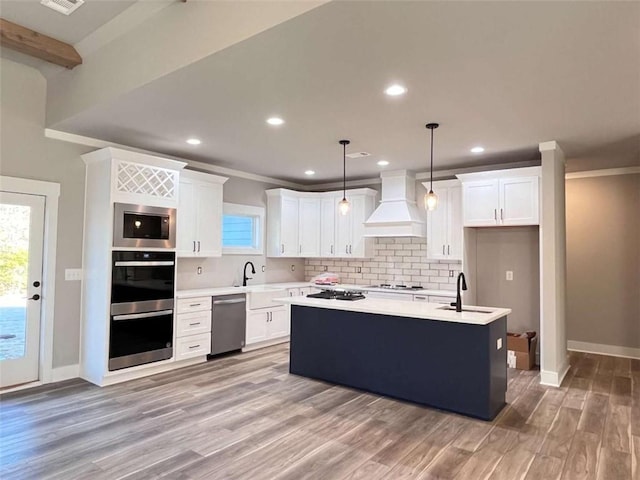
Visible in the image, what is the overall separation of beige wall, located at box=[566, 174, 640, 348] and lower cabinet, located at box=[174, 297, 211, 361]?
5.31 metres

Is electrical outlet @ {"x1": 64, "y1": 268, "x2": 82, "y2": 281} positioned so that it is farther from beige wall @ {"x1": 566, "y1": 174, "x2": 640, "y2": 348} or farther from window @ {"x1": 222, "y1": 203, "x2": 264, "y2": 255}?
beige wall @ {"x1": 566, "y1": 174, "x2": 640, "y2": 348}

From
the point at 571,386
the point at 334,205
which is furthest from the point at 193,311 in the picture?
the point at 571,386

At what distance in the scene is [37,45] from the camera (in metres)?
3.58

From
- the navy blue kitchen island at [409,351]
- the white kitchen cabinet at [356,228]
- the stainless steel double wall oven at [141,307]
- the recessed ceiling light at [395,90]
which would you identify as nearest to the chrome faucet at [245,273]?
the white kitchen cabinet at [356,228]

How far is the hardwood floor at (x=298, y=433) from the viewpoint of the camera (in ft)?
8.86

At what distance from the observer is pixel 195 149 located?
5.14m

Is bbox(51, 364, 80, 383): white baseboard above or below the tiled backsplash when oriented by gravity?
below

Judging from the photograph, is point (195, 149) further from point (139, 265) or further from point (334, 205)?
point (334, 205)

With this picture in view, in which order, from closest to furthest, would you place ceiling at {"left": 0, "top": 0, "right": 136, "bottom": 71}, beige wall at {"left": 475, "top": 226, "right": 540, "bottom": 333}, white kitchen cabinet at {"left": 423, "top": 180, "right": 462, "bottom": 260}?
ceiling at {"left": 0, "top": 0, "right": 136, "bottom": 71}
beige wall at {"left": 475, "top": 226, "right": 540, "bottom": 333}
white kitchen cabinet at {"left": 423, "top": 180, "right": 462, "bottom": 260}

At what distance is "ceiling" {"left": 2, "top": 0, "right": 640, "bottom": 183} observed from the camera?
221 centimetres

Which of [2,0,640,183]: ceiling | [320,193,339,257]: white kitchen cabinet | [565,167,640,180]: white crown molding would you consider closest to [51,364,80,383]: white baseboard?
[2,0,640,183]: ceiling

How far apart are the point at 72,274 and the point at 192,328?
1.46 meters

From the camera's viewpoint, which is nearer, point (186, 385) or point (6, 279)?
point (6, 279)

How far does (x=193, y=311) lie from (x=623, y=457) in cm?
435
